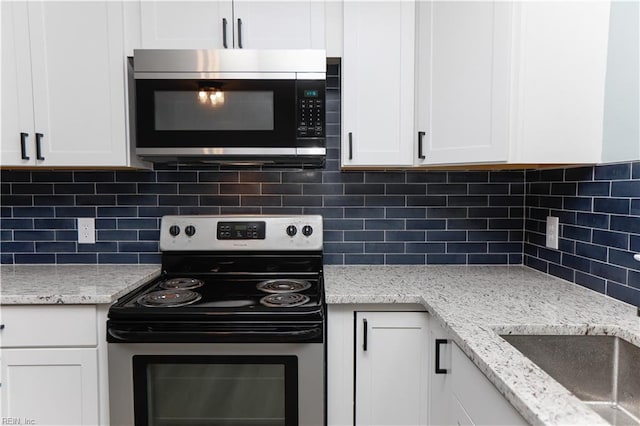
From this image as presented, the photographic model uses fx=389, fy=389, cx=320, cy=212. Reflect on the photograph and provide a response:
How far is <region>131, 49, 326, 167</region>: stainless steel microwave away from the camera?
5.00 feet

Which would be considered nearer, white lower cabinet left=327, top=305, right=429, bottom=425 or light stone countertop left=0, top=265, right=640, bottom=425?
light stone countertop left=0, top=265, right=640, bottom=425

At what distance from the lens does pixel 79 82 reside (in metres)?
1.60

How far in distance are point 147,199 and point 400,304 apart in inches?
51.9

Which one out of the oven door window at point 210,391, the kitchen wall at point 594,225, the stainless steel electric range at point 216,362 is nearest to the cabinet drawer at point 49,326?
the stainless steel electric range at point 216,362

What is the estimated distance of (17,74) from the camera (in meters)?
1.59

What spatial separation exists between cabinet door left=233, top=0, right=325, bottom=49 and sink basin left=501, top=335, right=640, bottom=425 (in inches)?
51.8

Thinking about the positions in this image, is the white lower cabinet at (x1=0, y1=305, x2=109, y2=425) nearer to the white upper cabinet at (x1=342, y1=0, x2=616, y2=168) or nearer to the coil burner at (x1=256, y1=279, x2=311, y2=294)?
the coil burner at (x1=256, y1=279, x2=311, y2=294)

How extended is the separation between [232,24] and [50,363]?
4.76 ft

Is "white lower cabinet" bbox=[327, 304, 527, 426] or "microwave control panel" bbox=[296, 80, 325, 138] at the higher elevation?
"microwave control panel" bbox=[296, 80, 325, 138]

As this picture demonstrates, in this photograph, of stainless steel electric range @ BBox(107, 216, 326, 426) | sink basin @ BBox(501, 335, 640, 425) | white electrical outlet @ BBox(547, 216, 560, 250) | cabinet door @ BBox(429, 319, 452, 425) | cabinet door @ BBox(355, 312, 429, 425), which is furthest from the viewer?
white electrical outlet @ BBox(547, 216, 560, 250)

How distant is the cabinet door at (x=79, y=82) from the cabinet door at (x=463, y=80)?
4.11ft

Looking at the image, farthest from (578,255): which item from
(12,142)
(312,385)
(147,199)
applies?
(12,142)

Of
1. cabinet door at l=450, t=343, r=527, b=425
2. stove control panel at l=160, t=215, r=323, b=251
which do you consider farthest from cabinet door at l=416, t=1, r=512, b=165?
cabinet door at l=450, t=343, r=527, b=425

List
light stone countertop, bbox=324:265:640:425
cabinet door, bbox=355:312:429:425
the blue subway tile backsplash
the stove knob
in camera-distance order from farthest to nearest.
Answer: the blue subway tile backsplash
the stove knob
cabinet door, bbox=355:312:429:425
light stone countertop, bbox=324:265:640:425
